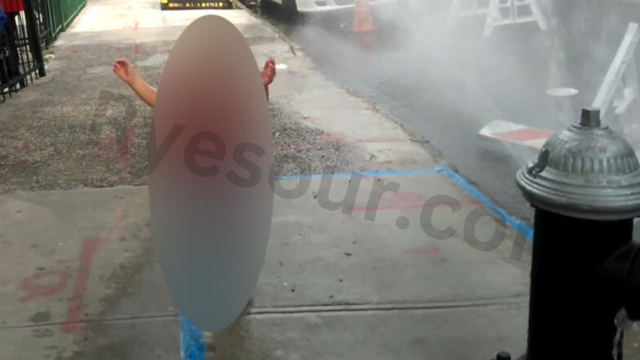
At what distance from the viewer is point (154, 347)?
2.97 metres

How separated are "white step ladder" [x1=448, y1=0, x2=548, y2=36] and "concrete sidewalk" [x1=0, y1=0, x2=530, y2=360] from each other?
5707 mm

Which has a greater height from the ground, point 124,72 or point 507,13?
A: point 124,72

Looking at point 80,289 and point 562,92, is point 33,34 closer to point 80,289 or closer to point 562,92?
point 80,289

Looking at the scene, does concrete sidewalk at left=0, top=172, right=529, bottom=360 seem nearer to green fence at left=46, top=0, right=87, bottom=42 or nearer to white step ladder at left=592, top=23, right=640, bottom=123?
white step ladder at left=592, top=23, right=640, bottom=123

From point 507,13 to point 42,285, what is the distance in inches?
418

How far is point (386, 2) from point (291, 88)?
25.7 feet

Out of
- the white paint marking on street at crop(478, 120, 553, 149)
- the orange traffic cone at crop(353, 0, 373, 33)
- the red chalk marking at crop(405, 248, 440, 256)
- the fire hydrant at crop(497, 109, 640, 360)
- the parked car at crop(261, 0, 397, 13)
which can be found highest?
the fire hydrant at crop(497, 109, 640, 360)

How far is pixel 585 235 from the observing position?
1.99m

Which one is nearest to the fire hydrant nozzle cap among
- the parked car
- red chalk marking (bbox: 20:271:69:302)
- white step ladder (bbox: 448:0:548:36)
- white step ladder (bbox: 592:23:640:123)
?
red chalk marking (bbox: 20:271:69:302)

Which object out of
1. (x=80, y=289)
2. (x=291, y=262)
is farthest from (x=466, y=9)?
(x=80, y=289)

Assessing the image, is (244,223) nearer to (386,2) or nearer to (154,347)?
(154,347)

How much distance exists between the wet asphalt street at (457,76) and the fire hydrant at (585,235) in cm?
263

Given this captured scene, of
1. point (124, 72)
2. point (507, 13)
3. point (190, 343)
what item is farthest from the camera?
point (507, 13)

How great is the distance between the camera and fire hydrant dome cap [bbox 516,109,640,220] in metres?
1.93
